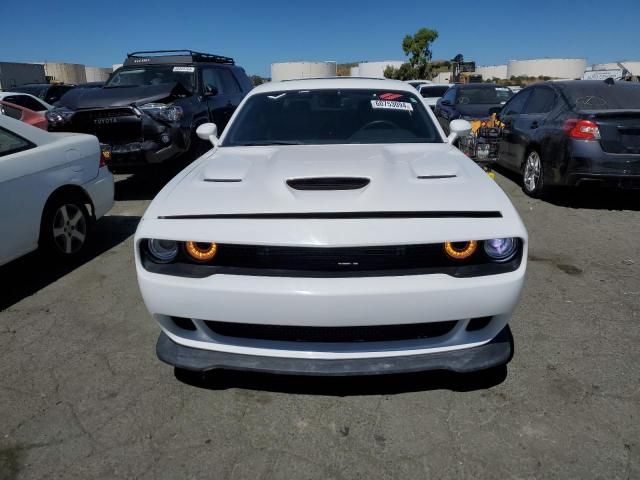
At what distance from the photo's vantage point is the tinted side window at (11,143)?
3.79 metres

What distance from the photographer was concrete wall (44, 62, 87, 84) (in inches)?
2731

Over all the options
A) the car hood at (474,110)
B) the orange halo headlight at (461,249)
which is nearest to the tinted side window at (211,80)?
the car hood at (474,110)

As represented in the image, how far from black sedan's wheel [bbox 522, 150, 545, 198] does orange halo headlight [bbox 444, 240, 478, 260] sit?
4.67 metres

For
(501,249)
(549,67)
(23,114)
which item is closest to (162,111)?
(23,114)

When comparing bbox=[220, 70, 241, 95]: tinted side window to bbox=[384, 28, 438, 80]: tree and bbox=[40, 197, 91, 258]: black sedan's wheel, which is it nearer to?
bbox=[40, 197, 91, 258]: black sedan's wheel

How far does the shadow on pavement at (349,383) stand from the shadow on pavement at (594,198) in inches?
175

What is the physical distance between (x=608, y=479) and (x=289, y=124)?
277cm

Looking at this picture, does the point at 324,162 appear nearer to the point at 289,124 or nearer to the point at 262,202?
the point at 262,202

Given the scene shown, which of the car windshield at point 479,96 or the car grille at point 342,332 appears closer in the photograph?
the car grille at point 342,332

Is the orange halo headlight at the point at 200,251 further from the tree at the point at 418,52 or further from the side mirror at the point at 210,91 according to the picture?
the tree at the point at 418,52

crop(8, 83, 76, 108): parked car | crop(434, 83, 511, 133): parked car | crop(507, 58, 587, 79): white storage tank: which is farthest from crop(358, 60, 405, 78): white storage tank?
crop(434, 83, 511, 133): parked car

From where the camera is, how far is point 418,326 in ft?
7.02

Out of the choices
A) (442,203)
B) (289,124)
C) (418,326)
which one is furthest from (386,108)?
(418,326)

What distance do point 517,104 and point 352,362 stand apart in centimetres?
661
